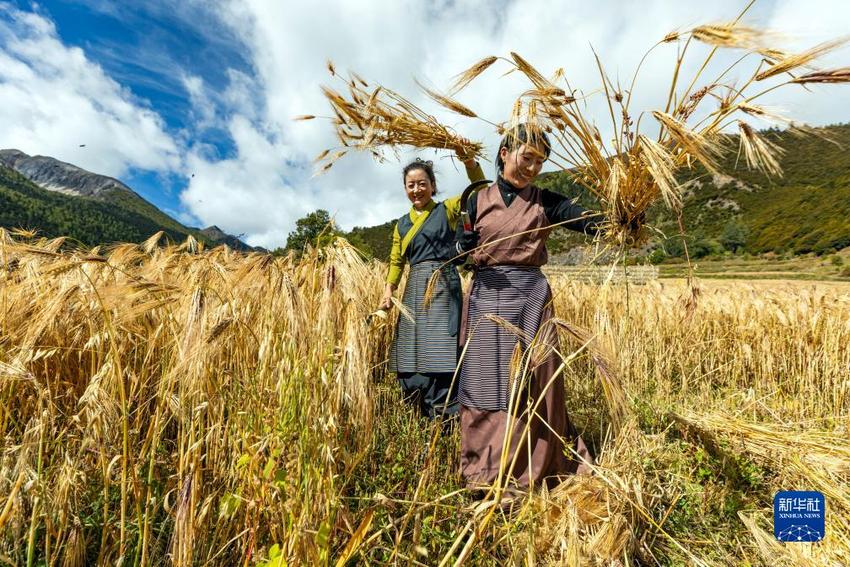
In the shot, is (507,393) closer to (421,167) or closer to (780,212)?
(421,167)

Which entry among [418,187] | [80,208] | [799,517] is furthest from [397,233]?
[80,208]

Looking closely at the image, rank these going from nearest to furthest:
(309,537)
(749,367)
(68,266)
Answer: (309,537), (68,266), (749,367)

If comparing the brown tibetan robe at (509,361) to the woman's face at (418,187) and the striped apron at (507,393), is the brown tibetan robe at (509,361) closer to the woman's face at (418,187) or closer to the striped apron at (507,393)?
the striped apron at (507,393)

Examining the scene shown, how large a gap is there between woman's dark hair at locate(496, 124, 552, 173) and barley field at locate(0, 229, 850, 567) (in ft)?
2.09

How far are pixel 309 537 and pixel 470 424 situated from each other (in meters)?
1.04

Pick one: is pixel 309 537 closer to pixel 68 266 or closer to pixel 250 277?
pixel 250 277

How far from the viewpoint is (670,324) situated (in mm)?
3691

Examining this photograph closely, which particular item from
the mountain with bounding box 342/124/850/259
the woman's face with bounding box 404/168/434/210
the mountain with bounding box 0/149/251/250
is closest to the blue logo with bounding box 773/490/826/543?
the woman's face with bounding box 404/168/434/210

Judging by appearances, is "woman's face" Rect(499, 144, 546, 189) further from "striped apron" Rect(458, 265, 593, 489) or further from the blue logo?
the blue logo

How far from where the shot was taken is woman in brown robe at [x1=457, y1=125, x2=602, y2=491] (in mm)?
1729

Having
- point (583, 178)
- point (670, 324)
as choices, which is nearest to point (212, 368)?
point (583, 178)

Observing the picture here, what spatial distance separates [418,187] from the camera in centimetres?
228

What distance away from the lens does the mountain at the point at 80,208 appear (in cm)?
8350

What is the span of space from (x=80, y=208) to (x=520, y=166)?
139 m
